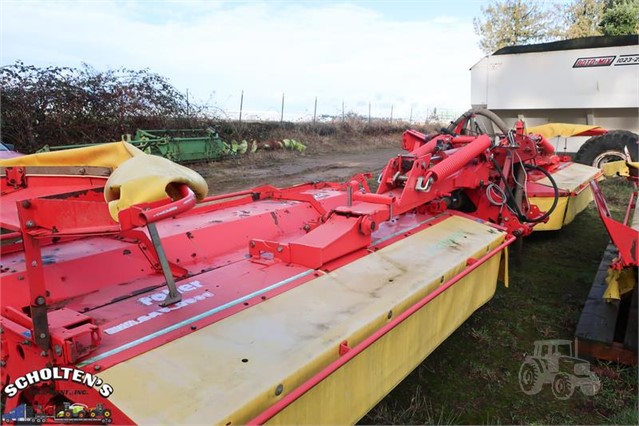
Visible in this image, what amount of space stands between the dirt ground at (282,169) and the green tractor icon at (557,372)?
21.4 ft

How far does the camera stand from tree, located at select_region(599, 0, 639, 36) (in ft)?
59.0

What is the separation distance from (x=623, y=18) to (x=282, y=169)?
15172 millimetres

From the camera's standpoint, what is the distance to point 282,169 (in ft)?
39.7

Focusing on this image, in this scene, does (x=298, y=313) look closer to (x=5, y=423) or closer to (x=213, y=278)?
(x=213, y=278)

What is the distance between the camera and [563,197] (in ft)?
18.1

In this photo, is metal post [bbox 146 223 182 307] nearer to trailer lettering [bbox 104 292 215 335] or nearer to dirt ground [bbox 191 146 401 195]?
trailer lettering [bbox 104 292 215 335]

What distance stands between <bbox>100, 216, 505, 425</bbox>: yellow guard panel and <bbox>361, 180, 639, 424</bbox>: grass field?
34cm

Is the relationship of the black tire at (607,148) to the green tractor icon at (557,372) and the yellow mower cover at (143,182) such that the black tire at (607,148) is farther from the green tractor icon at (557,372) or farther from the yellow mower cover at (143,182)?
the yellow mower cover at (143,182)

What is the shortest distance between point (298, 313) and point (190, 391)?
2.15ft

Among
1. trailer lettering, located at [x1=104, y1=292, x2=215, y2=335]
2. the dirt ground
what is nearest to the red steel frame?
trailer lettering, located at [x1=104, y1=292, x2=215, y2=335]

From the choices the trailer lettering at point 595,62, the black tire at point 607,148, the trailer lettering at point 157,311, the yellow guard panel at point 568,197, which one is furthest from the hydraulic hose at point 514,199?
the trailer lettering at point 595,62

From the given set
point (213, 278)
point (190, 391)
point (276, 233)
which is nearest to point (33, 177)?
point (213, 278)

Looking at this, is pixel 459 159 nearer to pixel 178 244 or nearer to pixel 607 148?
pixel 178 244

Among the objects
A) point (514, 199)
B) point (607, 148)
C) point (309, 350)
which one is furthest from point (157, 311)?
point (607, 148)
